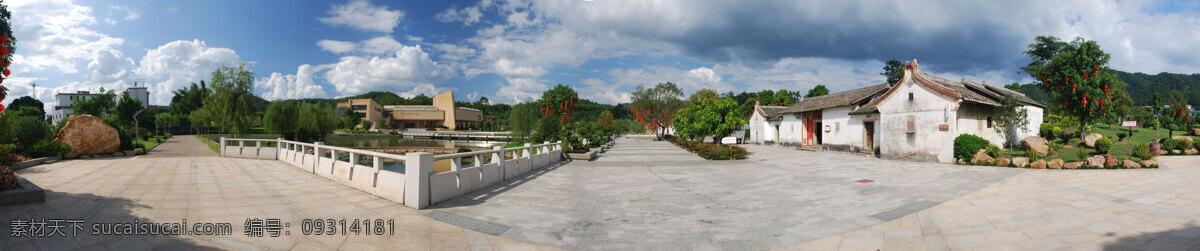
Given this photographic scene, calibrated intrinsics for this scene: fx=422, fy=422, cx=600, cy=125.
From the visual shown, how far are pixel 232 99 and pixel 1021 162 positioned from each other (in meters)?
41.1

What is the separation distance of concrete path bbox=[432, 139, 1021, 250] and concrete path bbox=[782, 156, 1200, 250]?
18.7 inches

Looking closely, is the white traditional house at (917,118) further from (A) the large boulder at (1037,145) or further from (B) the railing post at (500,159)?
(B) the railing post at (500,159)

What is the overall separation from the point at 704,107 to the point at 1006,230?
19021mm

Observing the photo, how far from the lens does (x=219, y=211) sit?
604cm

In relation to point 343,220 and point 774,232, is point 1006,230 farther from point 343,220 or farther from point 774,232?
point 343,220

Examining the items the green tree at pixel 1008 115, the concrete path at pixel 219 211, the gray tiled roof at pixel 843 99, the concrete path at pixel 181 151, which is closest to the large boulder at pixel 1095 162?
the green tree at pixel 1008 115

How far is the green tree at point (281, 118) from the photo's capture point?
32.8 metres

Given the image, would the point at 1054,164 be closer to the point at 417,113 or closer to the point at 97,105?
the point at 97,105

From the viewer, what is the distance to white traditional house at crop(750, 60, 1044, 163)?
1571 centimetres

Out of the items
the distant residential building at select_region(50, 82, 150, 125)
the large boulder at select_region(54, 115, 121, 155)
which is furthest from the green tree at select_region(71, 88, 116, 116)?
the large boulder at select_region(54, 115, 121, 155)

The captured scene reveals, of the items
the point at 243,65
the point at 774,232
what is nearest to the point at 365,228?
the point at 774,232

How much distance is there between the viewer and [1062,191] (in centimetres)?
847

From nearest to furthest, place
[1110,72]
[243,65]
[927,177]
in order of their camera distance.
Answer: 1. [927,177]
2. [1110,72]
3. [243,65]

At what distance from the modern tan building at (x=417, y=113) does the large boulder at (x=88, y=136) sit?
205 ft
